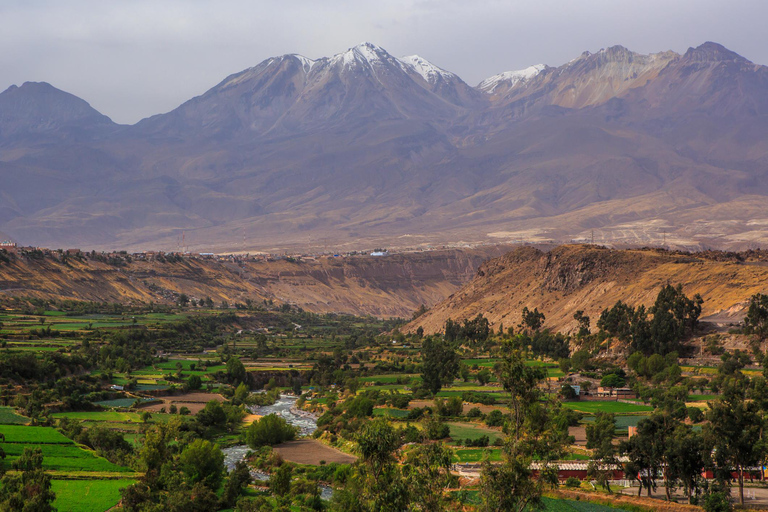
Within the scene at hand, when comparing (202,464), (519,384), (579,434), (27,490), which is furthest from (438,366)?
(519,384)

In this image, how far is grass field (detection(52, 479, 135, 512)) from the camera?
152 feet

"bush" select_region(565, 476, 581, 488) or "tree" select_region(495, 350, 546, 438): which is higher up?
"tree" select_region(495, 350, 546, 438)

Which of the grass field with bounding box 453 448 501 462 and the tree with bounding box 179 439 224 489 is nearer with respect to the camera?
the tree with bounding box 179 439 224 489

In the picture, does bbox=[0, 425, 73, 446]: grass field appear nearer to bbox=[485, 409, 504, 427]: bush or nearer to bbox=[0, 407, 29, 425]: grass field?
bbox=[0, 407, 29, 425]: grass field

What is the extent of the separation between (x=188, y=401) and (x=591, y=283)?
212 ft

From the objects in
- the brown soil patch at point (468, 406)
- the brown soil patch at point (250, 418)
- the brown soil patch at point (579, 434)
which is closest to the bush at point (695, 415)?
the brown soil patch at point (579, 434)

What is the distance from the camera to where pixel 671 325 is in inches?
3639

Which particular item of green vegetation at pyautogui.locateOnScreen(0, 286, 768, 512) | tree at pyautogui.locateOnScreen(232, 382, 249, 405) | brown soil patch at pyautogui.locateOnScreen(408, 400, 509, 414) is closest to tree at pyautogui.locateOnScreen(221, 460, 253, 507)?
green vegetation at pyautogui.locateOnScreen(0, 286, 768, 512)

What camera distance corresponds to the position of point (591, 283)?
130 m

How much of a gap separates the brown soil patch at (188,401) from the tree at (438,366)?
19.0 meters

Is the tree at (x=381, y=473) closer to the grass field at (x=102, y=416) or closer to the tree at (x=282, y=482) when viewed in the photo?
the tree at (x=282, y=482)

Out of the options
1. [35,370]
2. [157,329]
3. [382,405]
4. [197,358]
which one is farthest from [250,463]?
[157,329]

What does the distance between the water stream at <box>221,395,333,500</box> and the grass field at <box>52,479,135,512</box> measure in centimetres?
1115

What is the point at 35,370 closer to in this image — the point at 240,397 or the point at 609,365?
the point at 240,397
